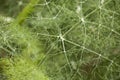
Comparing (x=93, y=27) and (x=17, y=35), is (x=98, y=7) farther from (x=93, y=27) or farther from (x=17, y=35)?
(x=17, y=35)

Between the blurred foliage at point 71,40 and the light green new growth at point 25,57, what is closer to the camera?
the light green new growth at point 25,57

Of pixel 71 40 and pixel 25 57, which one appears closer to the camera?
pixel 25 57

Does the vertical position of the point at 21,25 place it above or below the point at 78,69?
above

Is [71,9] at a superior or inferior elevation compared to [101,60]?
superior

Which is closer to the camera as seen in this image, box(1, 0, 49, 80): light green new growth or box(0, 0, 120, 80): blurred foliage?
box(1, 0, 49, 80): light green new growth

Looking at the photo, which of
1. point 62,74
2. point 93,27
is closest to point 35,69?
point 62,74

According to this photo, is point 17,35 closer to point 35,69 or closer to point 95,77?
point 35,69

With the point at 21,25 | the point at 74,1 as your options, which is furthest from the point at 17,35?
the point at 74,1

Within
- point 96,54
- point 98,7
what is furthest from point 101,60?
point 98,7

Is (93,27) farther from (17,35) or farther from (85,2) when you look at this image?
(17,35)
